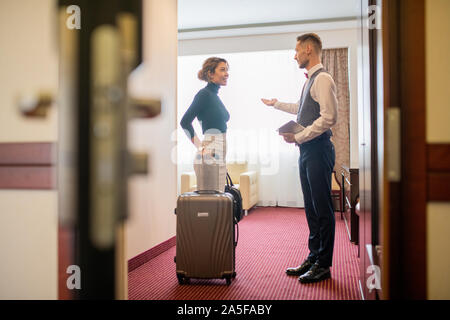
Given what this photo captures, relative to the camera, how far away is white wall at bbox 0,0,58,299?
1.33 m

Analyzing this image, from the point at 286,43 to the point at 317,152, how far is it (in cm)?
399

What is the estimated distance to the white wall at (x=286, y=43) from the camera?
223 inches

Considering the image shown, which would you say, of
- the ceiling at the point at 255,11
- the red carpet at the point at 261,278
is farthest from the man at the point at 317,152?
the ceiling at the point at 255,11

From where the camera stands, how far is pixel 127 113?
1.34 feet

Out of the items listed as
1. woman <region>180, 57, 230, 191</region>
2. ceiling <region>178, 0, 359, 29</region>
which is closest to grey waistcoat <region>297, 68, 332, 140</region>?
woman <region>180, 57, 230, 191</region>

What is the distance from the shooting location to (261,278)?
244 centimetres

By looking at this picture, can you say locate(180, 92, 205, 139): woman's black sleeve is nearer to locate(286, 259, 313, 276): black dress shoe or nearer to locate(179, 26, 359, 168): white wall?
locate(286, 259, 313, 276): black dress shoe

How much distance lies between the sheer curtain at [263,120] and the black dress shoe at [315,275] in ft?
11.6

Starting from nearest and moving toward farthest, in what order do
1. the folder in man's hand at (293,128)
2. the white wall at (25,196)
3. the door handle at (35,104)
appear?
the door handle at (35,104) → the white wall at (25,196) → the folder in man's hand at (293,128)

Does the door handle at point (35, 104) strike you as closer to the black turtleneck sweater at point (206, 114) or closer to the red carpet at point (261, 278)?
the red carpet at point (261, 278)

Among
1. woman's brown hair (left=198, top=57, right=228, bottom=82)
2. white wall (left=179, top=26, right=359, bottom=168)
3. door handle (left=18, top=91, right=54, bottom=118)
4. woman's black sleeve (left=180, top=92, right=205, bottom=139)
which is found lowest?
door handle (left=18, top=91, right=54, bottom=118)

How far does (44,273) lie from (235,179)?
428 cm

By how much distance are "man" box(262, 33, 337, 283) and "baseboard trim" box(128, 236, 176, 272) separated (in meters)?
1.12
